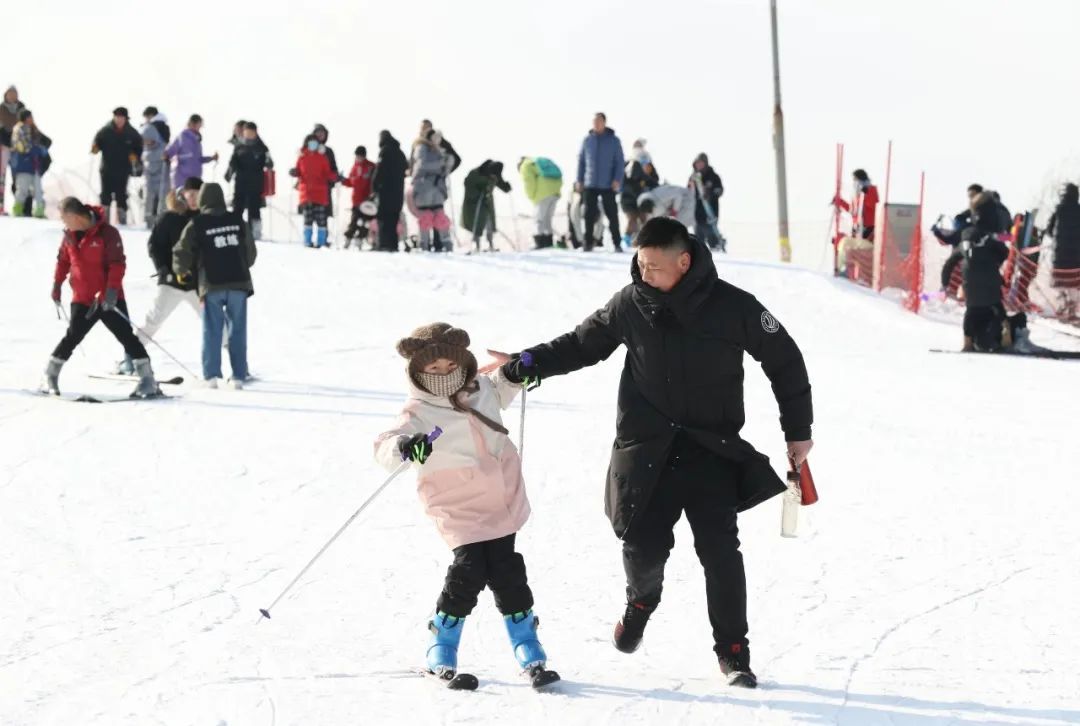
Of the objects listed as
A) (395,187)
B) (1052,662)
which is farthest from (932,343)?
(1052,662)

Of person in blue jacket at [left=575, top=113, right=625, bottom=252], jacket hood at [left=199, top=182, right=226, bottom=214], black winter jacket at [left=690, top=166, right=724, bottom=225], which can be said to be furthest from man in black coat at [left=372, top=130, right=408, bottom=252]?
jacket hood at [left=199, top=182, right=226, bottom=214]

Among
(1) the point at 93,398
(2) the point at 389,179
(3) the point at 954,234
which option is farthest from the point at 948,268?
(1) the point at 93,398

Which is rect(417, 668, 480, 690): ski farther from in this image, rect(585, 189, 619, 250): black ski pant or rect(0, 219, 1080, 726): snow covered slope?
rect(585, 189, 619, 250): black ski pant

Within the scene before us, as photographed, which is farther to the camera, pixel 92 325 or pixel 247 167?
pixel 247 167

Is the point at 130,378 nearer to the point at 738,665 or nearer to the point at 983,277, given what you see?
the point at 983,277

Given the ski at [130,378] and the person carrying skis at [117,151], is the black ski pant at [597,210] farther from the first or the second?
the ski at [130,378]

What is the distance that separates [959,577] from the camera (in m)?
6.23

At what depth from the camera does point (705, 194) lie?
2047cm

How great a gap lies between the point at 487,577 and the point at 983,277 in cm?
1057

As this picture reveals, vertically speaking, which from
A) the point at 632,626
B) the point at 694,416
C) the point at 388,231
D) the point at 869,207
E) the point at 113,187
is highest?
the point at 113,187

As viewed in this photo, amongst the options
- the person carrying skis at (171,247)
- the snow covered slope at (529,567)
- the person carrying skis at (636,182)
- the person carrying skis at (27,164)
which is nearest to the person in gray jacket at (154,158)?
the person carrying skis at (27,164)

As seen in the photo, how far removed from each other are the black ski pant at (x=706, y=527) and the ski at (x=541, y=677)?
0.42 m

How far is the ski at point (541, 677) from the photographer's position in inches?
185

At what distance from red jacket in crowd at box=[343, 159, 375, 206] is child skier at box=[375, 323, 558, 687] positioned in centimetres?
1437
